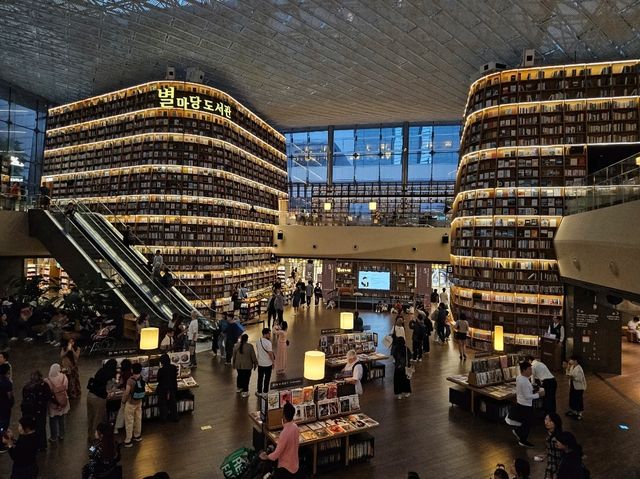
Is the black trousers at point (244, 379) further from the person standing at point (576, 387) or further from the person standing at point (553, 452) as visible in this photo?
the person standing at point (576, 387)

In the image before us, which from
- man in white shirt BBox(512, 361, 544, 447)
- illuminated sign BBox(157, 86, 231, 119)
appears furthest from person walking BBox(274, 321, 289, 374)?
illuminated sign BBox(157, 86, 231, 119)

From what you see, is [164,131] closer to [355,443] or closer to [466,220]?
[466,220]

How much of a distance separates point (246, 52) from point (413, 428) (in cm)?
1117

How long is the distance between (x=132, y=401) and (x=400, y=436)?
344 cm

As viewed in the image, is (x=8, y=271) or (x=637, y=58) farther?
(x=8, y=271)

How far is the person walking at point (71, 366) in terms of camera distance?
5867mm

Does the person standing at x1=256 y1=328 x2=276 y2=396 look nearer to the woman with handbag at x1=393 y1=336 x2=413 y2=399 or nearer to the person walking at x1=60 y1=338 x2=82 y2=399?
the woman with handbag at x1=393 y1=336 x2=413 y2=399

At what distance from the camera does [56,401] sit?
4.82 m

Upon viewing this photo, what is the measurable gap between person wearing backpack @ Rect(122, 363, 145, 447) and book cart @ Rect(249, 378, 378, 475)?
141 centimetres

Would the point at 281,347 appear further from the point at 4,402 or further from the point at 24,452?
the point at 24,452

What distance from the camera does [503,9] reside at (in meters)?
9.70

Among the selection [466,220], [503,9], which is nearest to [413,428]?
[466,220]

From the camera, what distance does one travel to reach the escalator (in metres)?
10.3

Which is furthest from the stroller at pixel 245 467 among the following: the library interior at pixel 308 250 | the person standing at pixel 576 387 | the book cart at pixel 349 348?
the person standing at pixel 576 387
